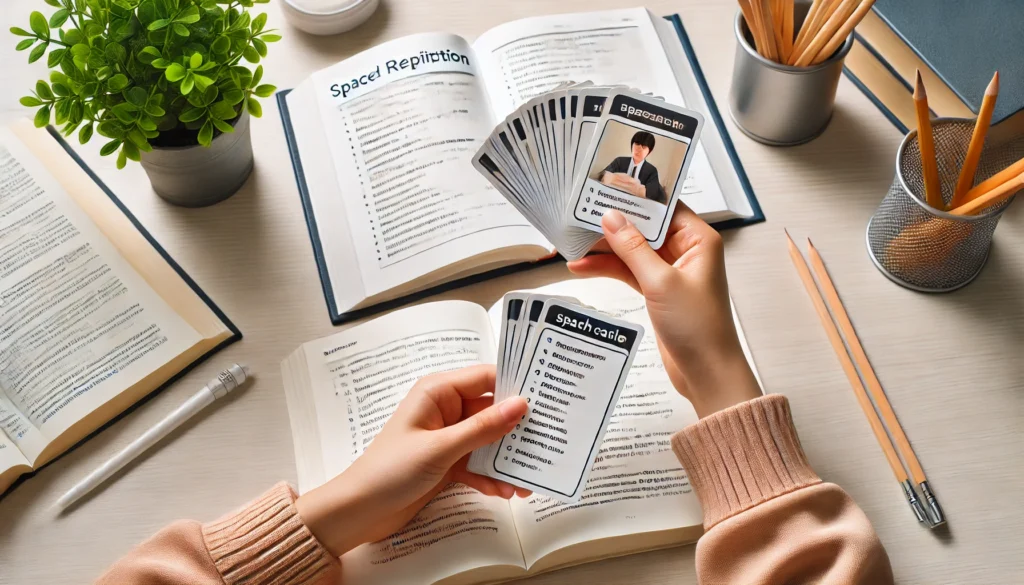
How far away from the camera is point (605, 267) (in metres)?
0.96

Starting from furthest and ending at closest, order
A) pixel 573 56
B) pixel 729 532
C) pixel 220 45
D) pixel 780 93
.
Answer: pixel 573 56
pixel 780 93
pixel 220 45
pixel 729 532

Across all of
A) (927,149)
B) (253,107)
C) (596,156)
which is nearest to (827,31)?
(927,149)

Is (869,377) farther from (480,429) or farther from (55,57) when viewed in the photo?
(55,57)

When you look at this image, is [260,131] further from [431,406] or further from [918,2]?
[918,2]

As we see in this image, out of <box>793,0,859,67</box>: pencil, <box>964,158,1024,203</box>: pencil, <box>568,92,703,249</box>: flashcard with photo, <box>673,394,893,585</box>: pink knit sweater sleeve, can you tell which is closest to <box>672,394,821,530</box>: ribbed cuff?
<box>673,394,893,585</box>: pink knit sweater sleeve

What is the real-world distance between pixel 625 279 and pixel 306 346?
1.24ft

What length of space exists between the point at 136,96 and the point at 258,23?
0.15 m

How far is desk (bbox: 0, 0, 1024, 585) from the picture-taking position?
868 mm

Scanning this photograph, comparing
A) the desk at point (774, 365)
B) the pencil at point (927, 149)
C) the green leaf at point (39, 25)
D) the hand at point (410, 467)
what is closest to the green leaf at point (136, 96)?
the green leaf at point (39, 25)

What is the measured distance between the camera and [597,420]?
0.85 meters

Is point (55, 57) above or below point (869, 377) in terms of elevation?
above

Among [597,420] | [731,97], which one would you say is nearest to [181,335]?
[597,420]

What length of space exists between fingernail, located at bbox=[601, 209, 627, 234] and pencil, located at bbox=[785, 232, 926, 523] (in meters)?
0.24

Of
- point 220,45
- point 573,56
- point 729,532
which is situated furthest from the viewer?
point 573,56
